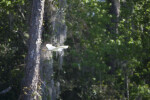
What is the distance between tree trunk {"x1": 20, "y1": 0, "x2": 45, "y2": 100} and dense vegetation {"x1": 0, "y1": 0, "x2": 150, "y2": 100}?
286 cm

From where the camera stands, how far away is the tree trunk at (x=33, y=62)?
6.65m

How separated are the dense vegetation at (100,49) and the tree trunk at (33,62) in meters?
2.86

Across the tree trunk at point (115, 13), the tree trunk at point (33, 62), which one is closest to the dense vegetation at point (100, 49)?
the tree trunk at point (115, 13)

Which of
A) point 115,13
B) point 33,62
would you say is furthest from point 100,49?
point 33,62

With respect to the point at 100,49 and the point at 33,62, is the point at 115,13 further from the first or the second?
the point at 33,62

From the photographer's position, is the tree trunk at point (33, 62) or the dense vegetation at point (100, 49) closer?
the tree trunk at point (33, 62)

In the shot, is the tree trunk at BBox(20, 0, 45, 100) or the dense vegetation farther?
the dense vegetation

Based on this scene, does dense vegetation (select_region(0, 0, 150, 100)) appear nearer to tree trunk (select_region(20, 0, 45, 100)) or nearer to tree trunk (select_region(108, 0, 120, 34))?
tree trunk (select_region(108, 0, 120, 34))

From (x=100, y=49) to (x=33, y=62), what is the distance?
4497 mm

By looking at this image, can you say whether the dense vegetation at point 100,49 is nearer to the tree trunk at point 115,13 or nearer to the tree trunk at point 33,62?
the tree trunk at point 115,13

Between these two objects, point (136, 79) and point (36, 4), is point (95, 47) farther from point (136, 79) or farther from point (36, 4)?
point (36, 4)

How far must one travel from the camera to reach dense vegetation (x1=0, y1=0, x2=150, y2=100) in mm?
10391

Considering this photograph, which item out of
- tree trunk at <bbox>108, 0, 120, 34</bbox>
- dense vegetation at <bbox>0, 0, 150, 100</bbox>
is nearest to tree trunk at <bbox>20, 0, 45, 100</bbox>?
dense vegetation at <bbox>0, 0, 150, 100</bbox>

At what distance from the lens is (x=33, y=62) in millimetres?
6672
